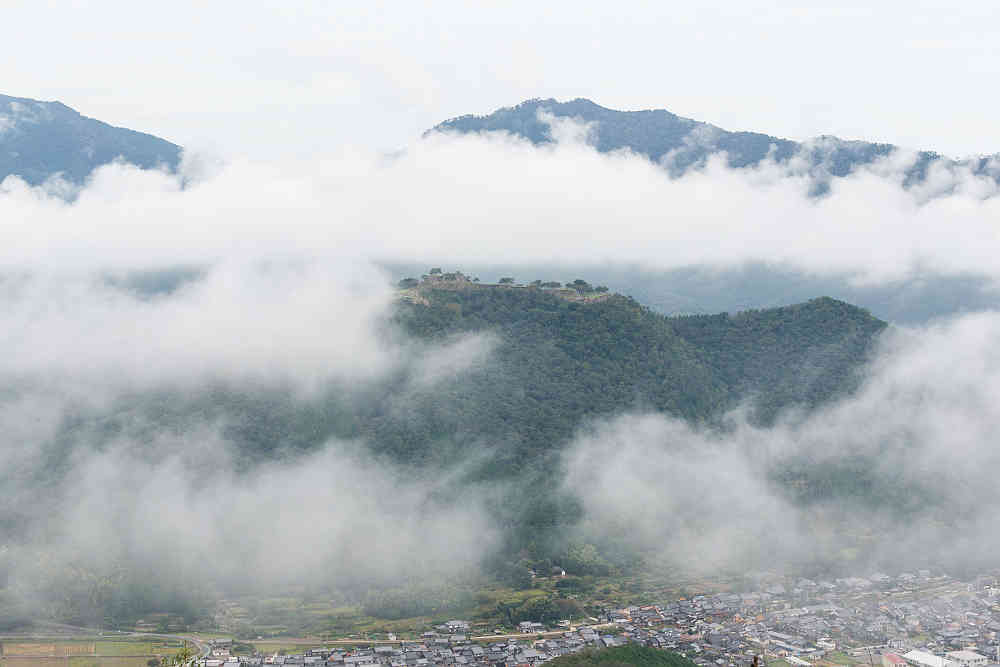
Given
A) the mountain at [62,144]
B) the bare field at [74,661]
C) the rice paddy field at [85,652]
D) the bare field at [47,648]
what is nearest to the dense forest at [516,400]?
the rice paddy field at [85,652]

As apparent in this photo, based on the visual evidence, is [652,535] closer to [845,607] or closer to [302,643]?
[845,607]

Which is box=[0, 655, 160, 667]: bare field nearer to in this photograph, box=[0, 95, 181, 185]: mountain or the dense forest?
the dense forest

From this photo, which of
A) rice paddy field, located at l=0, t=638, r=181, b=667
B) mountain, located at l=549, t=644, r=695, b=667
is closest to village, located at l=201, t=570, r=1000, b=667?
mountain, located at l=549, t=644, r=695, b=667

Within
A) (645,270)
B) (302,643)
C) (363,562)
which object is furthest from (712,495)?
(645,270)

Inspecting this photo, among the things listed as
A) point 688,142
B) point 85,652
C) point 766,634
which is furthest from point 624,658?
point 688,142

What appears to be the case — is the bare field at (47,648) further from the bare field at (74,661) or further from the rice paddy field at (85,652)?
the bare field at (74,661)

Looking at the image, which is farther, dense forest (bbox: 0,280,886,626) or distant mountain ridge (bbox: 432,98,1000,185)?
distant mountain ridge (bbox: 432,98,1000,185)
